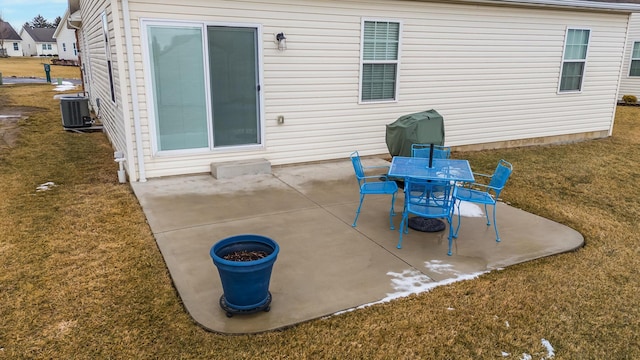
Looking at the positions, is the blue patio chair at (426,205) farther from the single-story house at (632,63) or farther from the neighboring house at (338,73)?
the single-story house at (632,63)

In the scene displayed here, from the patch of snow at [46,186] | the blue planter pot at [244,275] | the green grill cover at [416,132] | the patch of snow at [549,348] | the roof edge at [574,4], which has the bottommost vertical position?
the patch of snow at [549,348]

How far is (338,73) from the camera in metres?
7.33

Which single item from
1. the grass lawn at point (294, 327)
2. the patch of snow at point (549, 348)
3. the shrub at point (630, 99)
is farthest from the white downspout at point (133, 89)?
the shrub at point (630, 99)

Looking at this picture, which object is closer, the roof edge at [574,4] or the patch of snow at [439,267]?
the patch of snow at [439,267]

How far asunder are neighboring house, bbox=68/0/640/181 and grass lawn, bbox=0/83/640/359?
5.28 feet

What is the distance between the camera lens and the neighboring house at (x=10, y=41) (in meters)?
58.5

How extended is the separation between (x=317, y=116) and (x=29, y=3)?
122 meters

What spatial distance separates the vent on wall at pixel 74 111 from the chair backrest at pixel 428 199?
878cm

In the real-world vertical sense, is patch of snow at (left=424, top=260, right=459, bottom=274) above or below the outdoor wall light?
below

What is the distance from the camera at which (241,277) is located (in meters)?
2.87

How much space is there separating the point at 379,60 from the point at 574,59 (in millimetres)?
4969

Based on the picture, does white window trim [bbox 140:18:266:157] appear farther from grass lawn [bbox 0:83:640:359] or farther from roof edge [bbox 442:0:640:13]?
roof edge [bbox 442:0:640:13]

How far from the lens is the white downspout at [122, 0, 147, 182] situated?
18.4ft

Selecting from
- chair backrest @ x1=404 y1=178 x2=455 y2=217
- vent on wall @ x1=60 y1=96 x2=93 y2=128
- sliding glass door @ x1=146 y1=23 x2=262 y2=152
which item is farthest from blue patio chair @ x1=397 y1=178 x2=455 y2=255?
vent on wall @ x1=60 y1=96 x2=93 y2=128
